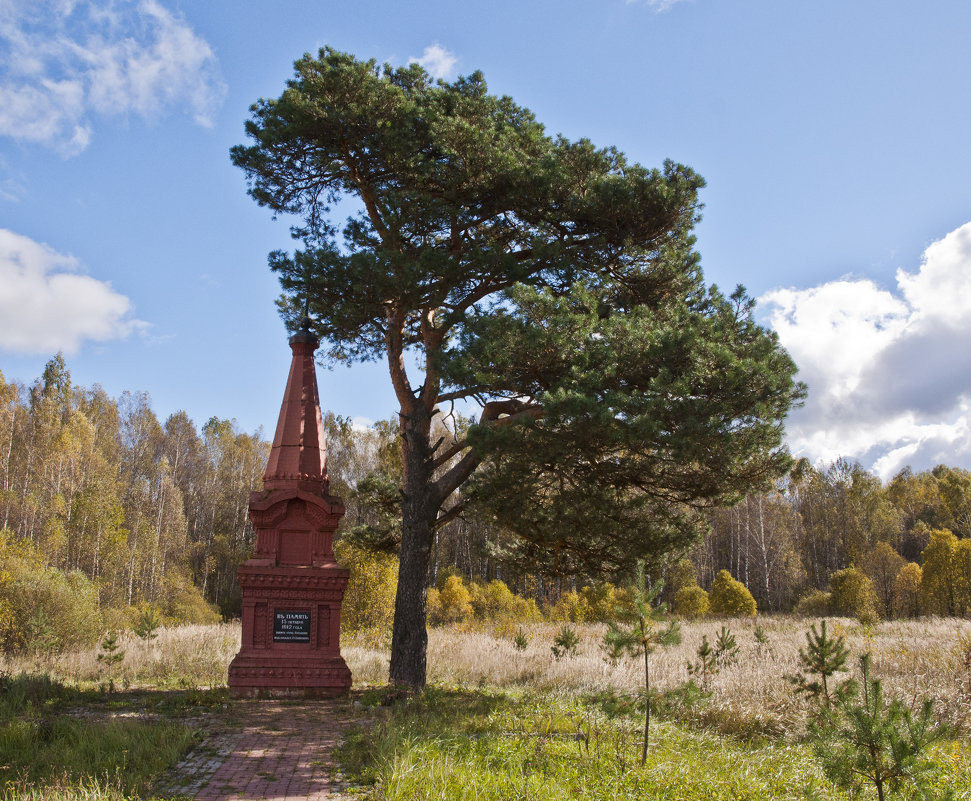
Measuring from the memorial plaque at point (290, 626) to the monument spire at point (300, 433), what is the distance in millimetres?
1937

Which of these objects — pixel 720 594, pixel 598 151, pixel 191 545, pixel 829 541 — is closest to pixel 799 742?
pixel 598 151

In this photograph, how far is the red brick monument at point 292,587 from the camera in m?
10.5

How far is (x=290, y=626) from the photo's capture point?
10.8 m

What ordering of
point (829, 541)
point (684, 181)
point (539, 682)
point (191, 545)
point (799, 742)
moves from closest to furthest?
point (799, 742), point (684, 181), point (539, 682), point (191, 545), point (829, 541)

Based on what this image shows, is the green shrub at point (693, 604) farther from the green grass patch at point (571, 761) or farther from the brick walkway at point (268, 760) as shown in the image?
the brick walkway at point (268, 760)

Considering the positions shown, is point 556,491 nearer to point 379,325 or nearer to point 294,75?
point 379,325

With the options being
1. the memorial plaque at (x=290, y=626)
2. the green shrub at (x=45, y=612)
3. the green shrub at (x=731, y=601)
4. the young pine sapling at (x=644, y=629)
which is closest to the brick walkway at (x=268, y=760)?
the memorial plaque at (x=290, y=626)

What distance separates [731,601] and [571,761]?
27615 millimetres

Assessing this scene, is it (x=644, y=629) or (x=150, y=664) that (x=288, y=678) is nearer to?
(x=150, y=664)

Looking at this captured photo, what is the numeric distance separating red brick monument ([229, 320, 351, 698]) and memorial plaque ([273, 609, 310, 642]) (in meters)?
0.02

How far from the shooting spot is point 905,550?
48500 millimetres

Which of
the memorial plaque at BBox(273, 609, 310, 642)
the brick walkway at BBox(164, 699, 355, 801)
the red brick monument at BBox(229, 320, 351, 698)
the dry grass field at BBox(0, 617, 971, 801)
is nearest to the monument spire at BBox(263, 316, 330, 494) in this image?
the red brick monument at BBox(229, 320, 351, 698)

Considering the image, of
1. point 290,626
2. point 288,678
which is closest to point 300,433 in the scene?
point 290,626

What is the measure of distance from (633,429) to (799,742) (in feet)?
12.4
